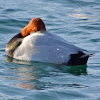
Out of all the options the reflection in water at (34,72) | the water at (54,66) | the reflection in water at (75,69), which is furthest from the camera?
the reflection in water at (75,69)

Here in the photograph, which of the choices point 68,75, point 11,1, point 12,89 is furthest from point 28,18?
point 12,89

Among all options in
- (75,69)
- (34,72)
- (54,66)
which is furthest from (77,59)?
(34,72)

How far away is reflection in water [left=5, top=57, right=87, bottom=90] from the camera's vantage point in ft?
18.6

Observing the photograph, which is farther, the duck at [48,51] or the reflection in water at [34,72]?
the duck at [48,51]

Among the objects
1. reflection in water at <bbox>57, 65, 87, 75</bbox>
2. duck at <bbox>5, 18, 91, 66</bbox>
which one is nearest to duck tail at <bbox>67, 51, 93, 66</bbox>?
duck at <bbox>5, 18, 91, 66</bbox>

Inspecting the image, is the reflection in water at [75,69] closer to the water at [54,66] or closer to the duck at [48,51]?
the water at [54,66]

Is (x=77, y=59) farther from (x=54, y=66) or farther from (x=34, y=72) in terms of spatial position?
(x=34, y=72)

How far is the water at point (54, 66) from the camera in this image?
17.5 feet

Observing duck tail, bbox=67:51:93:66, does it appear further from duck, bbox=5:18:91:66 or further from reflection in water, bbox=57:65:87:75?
reflection in water, bbox=57:65:87:75

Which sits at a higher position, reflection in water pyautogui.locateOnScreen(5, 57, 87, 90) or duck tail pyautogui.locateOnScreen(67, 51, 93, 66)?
duck tail pyautogui.locateOnScreen(67, 51, 93, 66)

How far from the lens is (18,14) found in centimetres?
1099

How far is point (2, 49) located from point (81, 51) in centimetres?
208

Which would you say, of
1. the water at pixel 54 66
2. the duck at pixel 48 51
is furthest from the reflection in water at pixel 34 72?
the duck at pixel 48 51

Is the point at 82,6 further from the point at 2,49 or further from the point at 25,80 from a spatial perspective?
the point at 25,80
